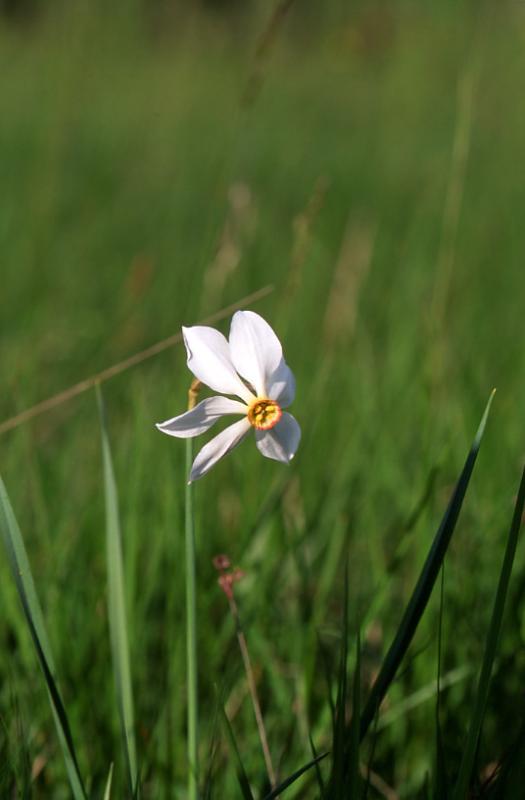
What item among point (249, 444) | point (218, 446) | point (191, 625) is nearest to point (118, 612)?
point (191, 625)

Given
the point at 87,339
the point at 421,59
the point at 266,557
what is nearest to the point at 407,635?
the point at 266,557

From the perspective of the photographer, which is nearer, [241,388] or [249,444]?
[241,388]

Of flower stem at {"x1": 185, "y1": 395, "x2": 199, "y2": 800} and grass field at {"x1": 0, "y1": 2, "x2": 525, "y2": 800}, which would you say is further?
grass field at {"x1": 0, "y1": 2, "x2": 525, "y2": 800}

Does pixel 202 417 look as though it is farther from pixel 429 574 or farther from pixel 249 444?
pixel 249 444

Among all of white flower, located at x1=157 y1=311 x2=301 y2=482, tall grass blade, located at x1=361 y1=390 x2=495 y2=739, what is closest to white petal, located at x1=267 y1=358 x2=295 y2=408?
white flower, located at x1=157 y1=311 x2=301 y2=482

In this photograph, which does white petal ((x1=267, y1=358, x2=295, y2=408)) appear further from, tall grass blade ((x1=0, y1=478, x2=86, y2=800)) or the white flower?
tall grass blade ((x1=0, y1=478, x2=86, y2=800))

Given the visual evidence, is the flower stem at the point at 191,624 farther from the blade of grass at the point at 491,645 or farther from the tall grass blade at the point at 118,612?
the blade of grass at the point at 491,645

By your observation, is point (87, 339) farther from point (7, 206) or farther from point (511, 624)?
point (511, 624)

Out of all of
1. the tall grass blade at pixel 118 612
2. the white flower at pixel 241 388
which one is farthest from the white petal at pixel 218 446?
the tall grass blade at pixel 118 612
